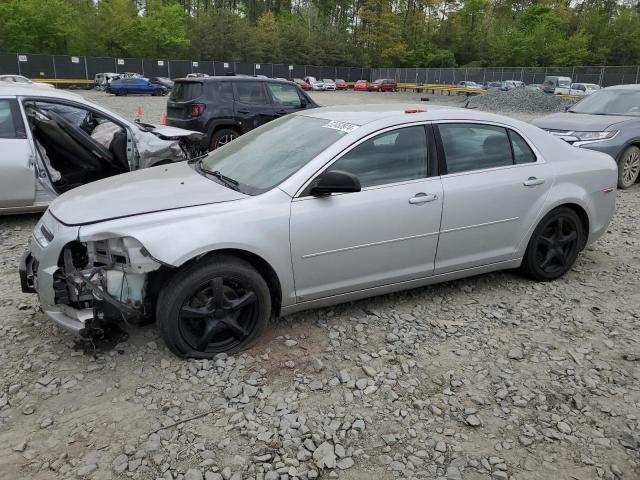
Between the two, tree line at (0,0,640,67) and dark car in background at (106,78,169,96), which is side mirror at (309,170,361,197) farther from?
tree line at (0,0,640,67)

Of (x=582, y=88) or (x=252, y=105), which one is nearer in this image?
(x=252, y=105)

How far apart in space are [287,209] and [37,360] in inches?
74.9

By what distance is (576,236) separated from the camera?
15.8ft

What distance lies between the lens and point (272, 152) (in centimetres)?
407

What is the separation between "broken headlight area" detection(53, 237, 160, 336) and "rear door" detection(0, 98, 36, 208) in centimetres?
318

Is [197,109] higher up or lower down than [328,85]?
higher up

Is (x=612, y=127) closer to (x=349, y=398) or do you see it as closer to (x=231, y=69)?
(x=349, y=398)

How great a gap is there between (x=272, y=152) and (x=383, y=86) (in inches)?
2003

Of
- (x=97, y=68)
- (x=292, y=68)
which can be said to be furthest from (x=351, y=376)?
(x=292, y=68)

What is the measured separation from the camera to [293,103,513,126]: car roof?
4047 millimetres

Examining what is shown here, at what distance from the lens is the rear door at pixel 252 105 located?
407 inches

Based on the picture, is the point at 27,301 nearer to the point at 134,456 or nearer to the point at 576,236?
the point at 134,456

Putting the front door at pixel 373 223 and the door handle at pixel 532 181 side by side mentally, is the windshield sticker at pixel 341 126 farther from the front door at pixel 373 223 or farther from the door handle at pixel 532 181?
the door handle at pixel 532 181

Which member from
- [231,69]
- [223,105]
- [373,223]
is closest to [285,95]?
[223,105]
